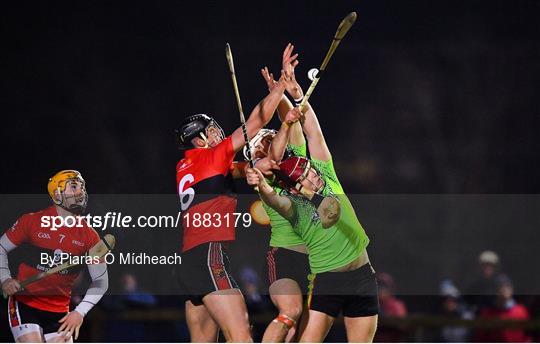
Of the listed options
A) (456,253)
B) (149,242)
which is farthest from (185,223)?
(456,253)

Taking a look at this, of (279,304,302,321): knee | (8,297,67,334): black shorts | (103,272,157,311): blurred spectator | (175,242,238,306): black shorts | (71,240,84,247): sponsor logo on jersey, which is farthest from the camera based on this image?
(103,272,157,311): blurred spectator

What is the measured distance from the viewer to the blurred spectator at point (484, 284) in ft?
28.6

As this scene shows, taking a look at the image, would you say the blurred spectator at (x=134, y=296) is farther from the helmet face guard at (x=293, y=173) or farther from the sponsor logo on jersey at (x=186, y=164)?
the helmet face guard at (x=293, y=173)

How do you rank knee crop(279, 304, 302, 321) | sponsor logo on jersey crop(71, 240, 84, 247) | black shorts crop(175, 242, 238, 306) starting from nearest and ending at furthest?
black shorts crop(175, 242, 238, 306) < knee crop(279, 304, 302, 321) < sponsor logo on jersey crop(71, 240, 84, 247)

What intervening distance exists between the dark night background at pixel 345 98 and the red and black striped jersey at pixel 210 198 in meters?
1.38

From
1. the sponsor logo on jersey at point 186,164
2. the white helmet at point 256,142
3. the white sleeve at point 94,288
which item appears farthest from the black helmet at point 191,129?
the white sleeve at point 94,288

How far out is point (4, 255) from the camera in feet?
24.0

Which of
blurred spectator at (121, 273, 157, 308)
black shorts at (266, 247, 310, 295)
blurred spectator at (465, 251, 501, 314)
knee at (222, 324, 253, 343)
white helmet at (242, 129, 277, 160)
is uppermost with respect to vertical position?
blurred spectator at (465, 251, 501, 314)

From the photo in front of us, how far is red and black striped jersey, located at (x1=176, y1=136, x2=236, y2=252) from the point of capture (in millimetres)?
6754

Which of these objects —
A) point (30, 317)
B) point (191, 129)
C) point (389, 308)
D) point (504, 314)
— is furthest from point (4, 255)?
point (504, 314)

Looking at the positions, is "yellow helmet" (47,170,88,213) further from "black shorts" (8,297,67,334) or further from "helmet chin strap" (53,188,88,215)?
"black shorts" (8,297,67,334)

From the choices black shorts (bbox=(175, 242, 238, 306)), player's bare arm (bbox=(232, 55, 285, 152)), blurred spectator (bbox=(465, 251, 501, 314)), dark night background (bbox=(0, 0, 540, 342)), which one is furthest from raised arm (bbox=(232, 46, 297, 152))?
blurred spectator (bbox=(465, 251, 501, 314))

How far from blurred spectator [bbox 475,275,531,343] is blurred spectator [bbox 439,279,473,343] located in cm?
12

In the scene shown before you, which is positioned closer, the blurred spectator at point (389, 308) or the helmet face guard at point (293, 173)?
the helmet face guard at point (293, 173)
